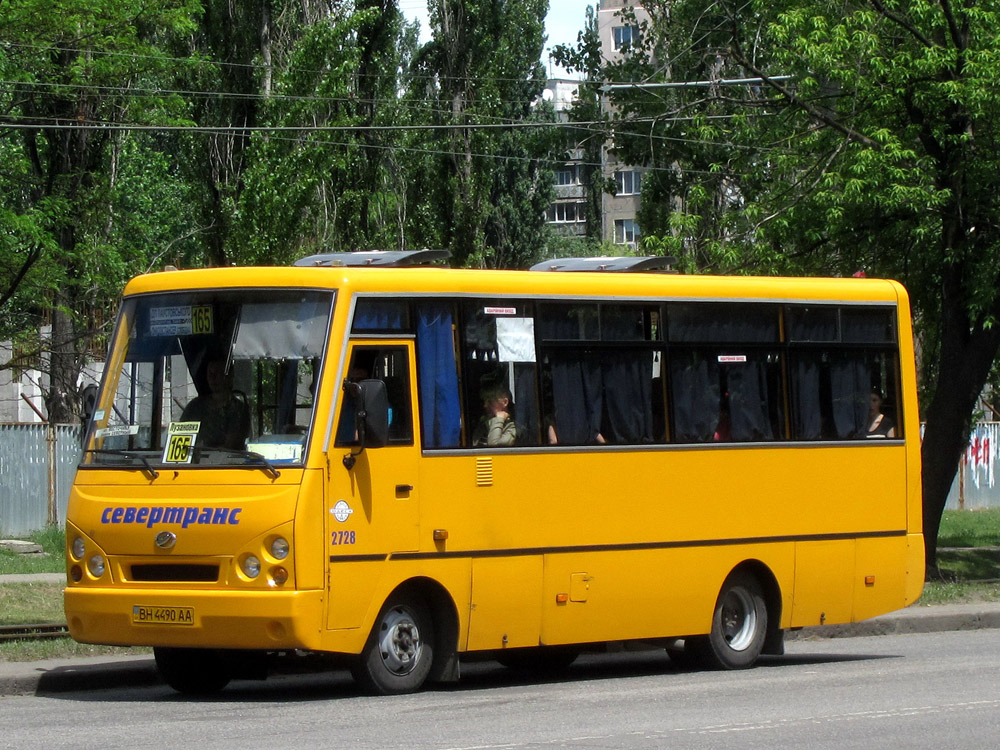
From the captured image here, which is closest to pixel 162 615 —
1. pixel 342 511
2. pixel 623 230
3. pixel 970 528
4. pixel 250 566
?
pixel 250 566

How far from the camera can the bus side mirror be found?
35.6 ft

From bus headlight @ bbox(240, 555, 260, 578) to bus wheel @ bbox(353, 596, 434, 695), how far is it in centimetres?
96

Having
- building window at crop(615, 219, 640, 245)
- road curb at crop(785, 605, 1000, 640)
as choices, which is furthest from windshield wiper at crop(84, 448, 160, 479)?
building window at crop(615, 219, 640, 245)

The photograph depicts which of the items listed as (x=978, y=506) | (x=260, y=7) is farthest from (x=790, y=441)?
(x=978, y=506)

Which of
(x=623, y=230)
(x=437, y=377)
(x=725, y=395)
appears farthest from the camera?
(x=623, y=230)

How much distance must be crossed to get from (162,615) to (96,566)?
0.69 meters

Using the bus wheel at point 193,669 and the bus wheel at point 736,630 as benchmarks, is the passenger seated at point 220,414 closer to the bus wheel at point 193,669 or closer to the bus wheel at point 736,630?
the bus wheel at point 193,669

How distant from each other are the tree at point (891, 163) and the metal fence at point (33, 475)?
1279cm

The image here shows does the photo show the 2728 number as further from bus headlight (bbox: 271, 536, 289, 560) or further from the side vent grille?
the side vent grille

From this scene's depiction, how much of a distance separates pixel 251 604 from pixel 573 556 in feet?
9.00

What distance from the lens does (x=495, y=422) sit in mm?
12023

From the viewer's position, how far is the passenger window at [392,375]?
11336mm

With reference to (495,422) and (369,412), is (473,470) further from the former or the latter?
(369,412)

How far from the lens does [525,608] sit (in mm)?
12023
